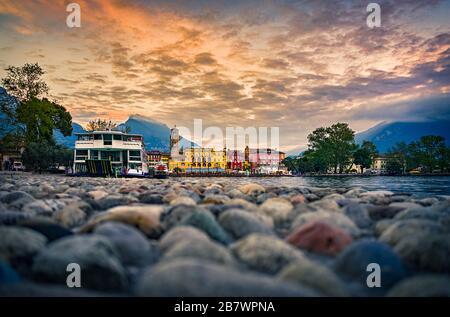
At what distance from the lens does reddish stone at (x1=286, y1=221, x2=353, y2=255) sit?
2849 millimetres

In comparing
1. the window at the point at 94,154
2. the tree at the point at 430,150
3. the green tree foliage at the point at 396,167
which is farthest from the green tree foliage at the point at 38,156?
the green tree foliage at the point at 396,167

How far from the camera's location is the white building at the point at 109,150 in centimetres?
4547

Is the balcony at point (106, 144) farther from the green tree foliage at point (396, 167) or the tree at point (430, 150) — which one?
the green tree foliage at point (396, 167)

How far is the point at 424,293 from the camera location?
6.43 feet

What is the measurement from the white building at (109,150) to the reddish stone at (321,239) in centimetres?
4349

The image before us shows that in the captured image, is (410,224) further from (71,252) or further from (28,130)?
(28,130)

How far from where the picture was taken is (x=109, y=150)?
46594 millimetres

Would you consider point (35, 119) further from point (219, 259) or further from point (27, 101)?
point (219, 259)

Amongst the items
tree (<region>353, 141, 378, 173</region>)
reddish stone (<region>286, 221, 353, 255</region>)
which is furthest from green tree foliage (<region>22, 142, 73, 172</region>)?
tree (<region>353, 141, 378, 173</region>)

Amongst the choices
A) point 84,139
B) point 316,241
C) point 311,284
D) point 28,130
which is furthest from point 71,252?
point 28,130

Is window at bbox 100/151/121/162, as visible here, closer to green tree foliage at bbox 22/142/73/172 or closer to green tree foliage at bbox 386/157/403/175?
green tree foliage at bbox 22/142/73/172
